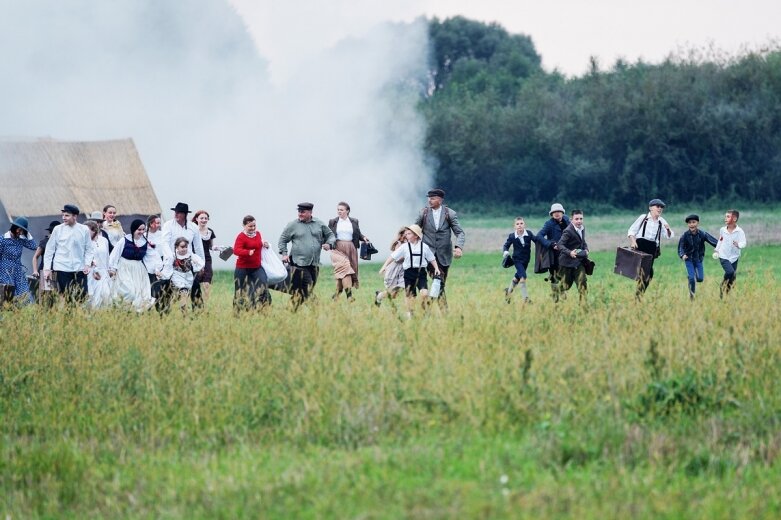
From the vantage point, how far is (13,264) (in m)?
19.8

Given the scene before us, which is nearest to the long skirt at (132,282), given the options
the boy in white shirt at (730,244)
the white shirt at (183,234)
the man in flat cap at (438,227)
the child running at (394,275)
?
the white shirt at (183,234)

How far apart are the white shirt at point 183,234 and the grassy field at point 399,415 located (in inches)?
139

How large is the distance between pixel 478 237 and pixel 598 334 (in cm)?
3634

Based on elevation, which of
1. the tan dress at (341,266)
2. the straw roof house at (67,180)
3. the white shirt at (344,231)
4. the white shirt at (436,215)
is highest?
the straw roof house at (67,180)

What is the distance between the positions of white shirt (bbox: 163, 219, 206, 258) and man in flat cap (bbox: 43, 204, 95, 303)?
1.09m

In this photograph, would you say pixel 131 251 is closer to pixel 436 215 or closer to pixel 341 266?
pixel 341 266

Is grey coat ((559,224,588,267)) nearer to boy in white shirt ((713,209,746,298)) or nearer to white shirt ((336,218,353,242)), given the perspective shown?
boy in white shirt ((713,209,746,298))

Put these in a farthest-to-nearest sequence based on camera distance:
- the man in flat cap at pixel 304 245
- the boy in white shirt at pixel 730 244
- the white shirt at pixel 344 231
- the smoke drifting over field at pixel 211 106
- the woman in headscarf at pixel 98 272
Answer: the smoke drifting over field at pixel 211 106 → the white shirt at pixel 344 231 → the boy in white shirt at pixel 730 244 → the man in flat cap at pixel 304 245 → the woman in headscarf at pixel 98 272

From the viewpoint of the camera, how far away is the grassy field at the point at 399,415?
8.27m

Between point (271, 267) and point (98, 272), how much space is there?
2.59 meters

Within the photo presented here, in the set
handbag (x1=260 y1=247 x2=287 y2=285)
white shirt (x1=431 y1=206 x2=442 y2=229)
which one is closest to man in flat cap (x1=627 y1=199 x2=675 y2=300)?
white shirt (x1=431 y1=206 x2=442 y2=229)

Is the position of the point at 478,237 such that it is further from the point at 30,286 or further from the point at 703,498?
the point at 703,498

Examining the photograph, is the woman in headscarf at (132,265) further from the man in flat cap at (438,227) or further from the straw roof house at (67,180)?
the straw roof house at (67,180)

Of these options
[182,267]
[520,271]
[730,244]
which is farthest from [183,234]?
[730,244]
